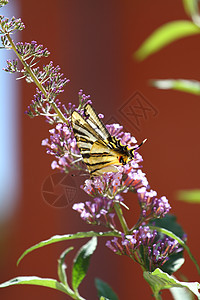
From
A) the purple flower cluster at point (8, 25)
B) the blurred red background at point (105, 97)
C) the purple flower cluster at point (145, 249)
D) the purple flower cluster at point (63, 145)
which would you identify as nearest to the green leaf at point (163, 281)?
the purple flower cluster at point (145, 249)

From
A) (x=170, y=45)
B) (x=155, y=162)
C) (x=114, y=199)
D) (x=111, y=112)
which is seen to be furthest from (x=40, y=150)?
(x=114, y=199)

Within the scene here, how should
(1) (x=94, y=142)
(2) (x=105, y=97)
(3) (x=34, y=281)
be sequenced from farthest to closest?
1. (2) (x=105, y=97)
2. (3) (x=34, y=281)
3. (1) (x=94, y=142)

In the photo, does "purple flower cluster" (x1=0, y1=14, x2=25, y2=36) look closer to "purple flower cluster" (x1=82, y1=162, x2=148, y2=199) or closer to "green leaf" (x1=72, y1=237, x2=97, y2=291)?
"purple flower cluster" (x1=82, y1=162, x2=148, y2=199)

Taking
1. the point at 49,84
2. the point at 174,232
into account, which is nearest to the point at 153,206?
the point at 174,232

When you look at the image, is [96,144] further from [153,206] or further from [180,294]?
[180,294]

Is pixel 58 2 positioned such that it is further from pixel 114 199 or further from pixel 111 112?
pixel 114 199

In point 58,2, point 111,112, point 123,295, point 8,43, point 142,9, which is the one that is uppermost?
point 58,2

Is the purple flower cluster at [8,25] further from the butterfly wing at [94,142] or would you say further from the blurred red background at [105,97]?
the blurred red background at [105,97]
